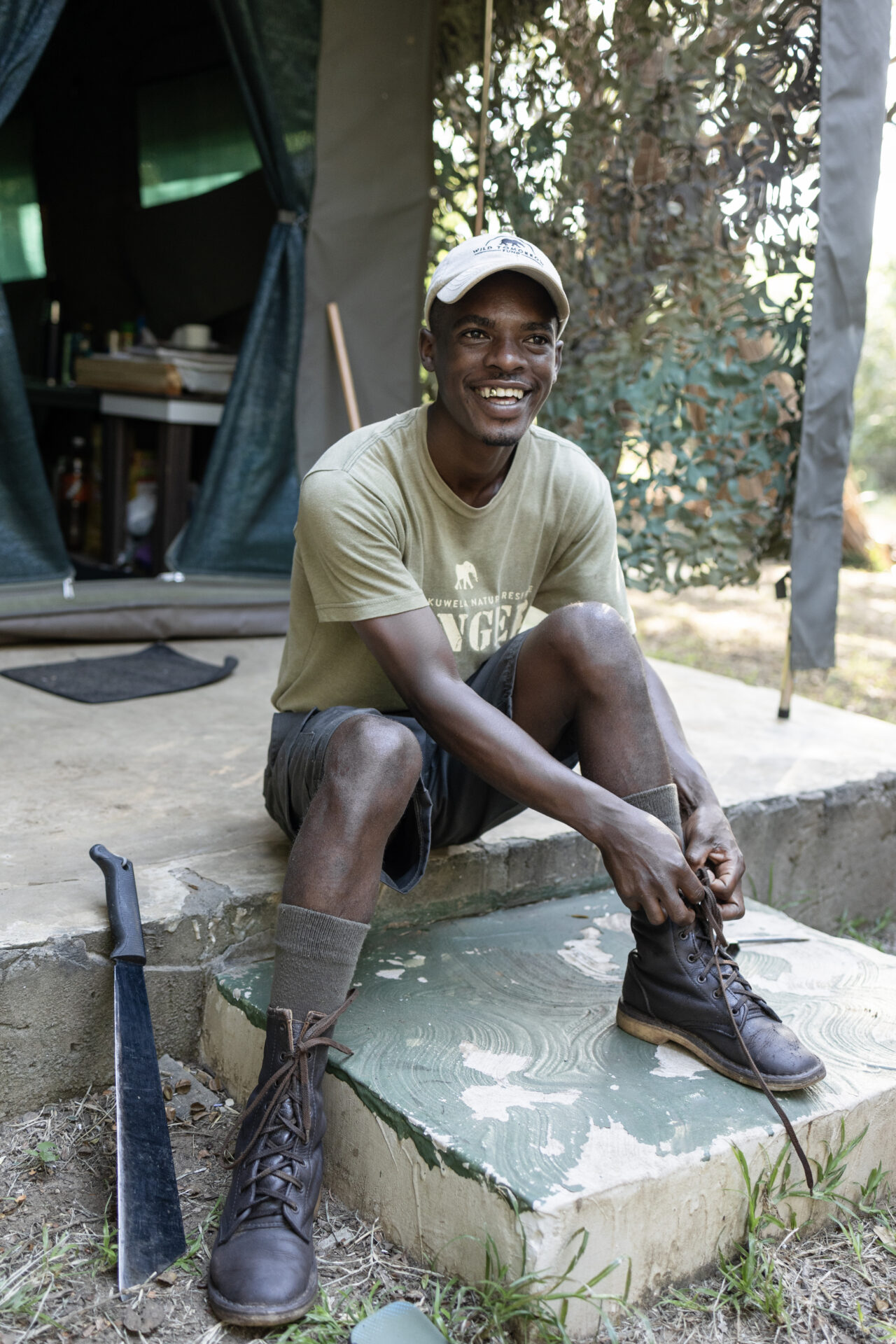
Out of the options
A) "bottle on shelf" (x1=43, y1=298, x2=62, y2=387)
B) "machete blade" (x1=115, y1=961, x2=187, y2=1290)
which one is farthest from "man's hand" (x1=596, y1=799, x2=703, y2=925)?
"bottle on shelf" (x1=43, y1=298, x2=62, y2=387)

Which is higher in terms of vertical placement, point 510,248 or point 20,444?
point 510,248

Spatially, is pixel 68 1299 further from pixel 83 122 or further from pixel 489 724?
pixel 83 122

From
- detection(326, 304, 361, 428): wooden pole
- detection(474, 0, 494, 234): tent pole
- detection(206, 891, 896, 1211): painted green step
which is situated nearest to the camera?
detection(206, 891, 896, 1211): painted green step

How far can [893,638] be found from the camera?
5852mm

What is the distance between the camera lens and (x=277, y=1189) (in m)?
1.50

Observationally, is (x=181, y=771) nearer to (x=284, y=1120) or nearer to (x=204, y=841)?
(x=204, y=841)

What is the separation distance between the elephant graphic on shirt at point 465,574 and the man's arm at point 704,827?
0.33 meters

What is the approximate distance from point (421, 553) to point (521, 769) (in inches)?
17.3

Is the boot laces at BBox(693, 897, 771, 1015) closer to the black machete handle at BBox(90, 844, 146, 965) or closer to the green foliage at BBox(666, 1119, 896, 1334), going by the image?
the green foliage at BBox(666, 1119, 896, 1334)

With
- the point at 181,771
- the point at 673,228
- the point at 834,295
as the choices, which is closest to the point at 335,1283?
the point at 181,771

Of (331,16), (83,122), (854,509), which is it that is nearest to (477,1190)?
(331,16)

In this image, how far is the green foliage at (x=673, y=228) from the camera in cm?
324

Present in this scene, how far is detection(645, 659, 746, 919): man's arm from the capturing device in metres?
1.80

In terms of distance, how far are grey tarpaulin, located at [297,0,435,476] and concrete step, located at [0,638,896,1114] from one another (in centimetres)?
109
